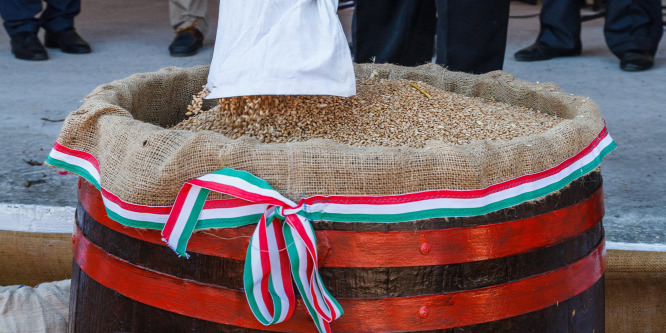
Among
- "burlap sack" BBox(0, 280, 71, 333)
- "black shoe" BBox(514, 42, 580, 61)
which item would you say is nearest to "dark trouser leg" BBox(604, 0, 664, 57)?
"black shoe" BBox(514, 42, 580, 61)

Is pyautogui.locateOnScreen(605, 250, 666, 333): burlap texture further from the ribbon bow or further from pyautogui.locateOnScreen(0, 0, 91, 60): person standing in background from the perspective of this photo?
pyautogui.locateOnScreen(0, 0, 91, 60): person standing in background

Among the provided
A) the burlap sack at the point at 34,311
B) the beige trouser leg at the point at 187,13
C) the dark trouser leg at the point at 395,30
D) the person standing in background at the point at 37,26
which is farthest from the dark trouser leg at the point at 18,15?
the burlap sack at the point at 34,311

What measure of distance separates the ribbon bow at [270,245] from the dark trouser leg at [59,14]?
3.18 meters

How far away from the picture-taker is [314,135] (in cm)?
109

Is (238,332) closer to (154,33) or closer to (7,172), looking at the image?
(7,172)

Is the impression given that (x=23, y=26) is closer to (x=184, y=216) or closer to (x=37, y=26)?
(x=37, y=26)

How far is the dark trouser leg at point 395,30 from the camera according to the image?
2066mm

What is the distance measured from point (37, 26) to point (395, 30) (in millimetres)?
2266

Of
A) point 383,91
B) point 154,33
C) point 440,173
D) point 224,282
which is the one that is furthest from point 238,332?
point 154,33

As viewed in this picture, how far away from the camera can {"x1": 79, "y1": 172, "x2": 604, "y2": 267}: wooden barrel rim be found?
2.63 ft

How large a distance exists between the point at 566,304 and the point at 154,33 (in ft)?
12.5

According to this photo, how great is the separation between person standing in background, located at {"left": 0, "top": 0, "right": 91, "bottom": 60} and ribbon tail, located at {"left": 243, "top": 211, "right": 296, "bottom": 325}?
3.09m

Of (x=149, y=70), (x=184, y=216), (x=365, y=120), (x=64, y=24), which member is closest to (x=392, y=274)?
(x=184, y=216)

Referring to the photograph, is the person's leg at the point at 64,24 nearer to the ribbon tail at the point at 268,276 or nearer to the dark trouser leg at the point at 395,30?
the dark trouser leg at the point at 395,30
